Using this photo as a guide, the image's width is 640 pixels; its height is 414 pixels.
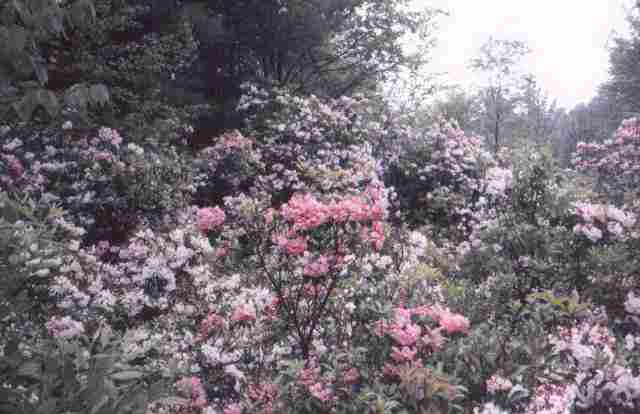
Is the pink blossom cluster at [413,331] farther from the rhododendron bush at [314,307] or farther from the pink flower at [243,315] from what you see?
the pink flower at [243,315]

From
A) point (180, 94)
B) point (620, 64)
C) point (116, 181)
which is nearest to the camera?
point (116, 181)

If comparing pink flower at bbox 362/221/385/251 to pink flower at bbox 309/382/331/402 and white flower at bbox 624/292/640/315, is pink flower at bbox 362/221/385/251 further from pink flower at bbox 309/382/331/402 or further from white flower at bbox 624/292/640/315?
white flower at bbox 624/292/640/315

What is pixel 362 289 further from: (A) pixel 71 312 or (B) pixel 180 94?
(B) pixel 180 94

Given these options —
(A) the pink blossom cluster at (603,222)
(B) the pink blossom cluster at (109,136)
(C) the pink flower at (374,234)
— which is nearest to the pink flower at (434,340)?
(C) the pink flower at (374,234)

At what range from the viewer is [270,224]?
461 cm

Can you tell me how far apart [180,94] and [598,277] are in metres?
9.71

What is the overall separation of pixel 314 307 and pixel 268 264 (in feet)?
5.14

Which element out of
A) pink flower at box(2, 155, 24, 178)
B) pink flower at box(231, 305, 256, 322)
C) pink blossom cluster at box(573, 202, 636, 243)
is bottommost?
pink flower at box(231, 305, 256, 322)

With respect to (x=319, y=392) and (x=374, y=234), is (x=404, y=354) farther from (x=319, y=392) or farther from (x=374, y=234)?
(x=374, y=234)

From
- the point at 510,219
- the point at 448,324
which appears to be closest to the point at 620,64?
the point at 510,219

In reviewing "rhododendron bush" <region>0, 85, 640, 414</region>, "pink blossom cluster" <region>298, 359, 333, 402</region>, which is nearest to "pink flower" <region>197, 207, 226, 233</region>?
"rhododendron bush" <region>0, 85, 640, 414</region>

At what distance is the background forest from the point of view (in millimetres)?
2236

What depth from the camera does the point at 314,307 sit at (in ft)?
13.6

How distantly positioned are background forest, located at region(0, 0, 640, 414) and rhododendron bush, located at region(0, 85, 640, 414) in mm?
20
